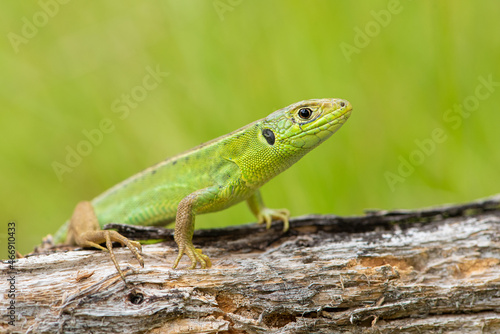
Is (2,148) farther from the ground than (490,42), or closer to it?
farther from the ground

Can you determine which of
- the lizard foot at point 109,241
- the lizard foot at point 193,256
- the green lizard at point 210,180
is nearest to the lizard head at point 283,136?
the green lizard at point 210,180

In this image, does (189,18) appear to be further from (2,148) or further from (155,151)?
(2,148)

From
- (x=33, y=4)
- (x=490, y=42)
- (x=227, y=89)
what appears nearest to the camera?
(x=490, y=42)

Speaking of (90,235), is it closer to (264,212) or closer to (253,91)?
(264,212)

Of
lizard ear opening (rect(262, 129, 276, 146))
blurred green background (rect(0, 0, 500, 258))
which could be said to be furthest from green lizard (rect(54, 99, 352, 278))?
blurred green background (rect(0, 0, 500, 258))

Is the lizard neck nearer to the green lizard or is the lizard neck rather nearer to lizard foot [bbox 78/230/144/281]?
the green lizard

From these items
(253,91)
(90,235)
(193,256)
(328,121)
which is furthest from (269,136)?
(90,235)

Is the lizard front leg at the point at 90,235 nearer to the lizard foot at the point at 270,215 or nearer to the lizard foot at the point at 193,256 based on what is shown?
the lizard foot at the point at 193,256

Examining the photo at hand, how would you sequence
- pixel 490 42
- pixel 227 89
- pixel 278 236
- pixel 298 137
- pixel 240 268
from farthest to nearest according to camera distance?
pixel 227 89 → pixel 490 42 → pixel 278 236 → pixel 298 137 → pixel 240 268

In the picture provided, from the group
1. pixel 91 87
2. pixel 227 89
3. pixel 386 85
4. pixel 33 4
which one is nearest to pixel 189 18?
pixel 227 89
